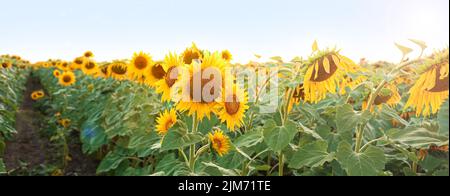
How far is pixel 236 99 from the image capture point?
70.7 inches

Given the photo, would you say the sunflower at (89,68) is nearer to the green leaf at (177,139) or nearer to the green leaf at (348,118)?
the green leaf at (177,139)

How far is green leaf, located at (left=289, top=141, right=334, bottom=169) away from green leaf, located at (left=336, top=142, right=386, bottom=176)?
0.35ft

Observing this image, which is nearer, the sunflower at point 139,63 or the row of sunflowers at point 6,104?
the row of sunflowers at point 6,104

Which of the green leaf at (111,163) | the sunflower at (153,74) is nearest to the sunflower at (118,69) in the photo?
the green leaf at (111,163)

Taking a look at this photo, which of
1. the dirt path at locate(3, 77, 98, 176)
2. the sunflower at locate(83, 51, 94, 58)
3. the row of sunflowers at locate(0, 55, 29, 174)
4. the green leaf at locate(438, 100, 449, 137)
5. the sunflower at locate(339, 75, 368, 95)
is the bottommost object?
the dirt path at locate(3, 77, 98, 176)

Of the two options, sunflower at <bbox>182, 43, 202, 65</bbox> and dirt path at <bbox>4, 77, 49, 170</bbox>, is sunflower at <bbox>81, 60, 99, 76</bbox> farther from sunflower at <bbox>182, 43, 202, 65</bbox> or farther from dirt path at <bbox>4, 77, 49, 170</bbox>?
sunflower at <bbox>182, 43, 202, 65</bbox>

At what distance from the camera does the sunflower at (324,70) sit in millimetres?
1681

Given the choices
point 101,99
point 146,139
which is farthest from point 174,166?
point 101,99

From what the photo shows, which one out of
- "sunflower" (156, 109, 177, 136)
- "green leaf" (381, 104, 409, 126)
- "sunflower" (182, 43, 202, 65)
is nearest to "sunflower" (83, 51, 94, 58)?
"sunflower" (182, 43, 202, 65)

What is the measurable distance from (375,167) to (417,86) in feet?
0.99

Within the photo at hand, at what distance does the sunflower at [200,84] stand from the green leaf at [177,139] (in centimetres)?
9

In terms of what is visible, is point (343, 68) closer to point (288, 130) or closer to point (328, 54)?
point (328, 54)

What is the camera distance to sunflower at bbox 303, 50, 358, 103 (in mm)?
1681

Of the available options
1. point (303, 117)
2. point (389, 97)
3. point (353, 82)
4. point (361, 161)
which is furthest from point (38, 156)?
point (361, 161)
